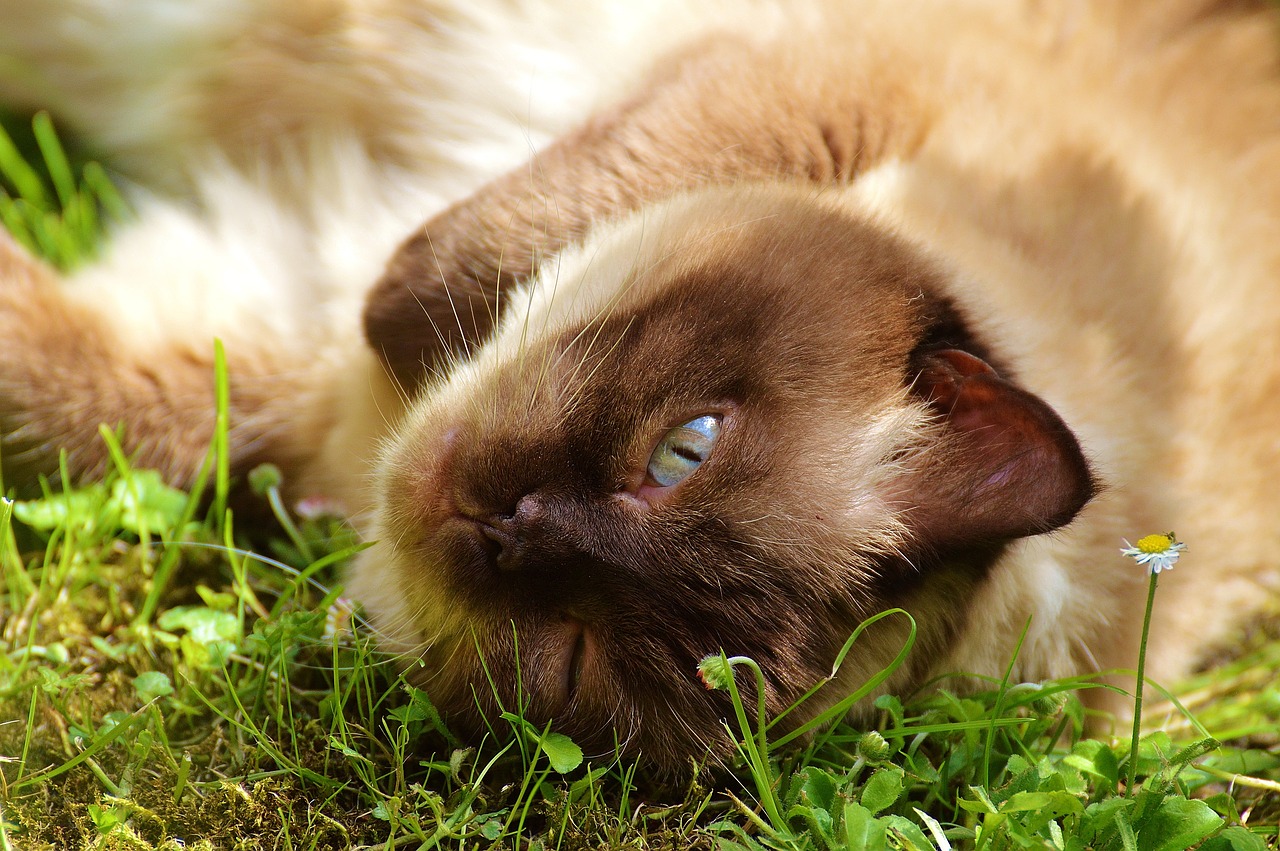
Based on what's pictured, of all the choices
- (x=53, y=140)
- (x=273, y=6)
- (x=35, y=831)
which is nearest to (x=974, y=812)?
(x=35, y=831)

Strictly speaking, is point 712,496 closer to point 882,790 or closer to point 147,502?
point 882,790

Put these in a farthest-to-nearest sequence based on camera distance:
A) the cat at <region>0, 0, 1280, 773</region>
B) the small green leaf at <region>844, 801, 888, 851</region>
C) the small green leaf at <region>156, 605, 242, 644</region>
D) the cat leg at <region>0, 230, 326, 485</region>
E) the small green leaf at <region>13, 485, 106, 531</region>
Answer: the cat leg at <region>0, 230, 326, 485</region> → the small green leaf at <region>13, 485, 106, 531</region> → the small green leaf at <region>156, 605, 242, 644</region> → the cat at <region>0, 0, 1280, 773</region> → the small green leaf at <region>844, 801, 888, 851</region>

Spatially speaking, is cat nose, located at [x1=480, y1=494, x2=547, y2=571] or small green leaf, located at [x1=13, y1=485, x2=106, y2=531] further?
small green leaf, located at [x1=13, y1=485, x2=106, y2=531]

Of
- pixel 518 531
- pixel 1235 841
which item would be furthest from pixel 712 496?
pixel 1235 841

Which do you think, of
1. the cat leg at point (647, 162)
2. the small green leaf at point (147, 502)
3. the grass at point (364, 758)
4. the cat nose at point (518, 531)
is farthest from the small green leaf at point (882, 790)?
the small green leaf at point (147, 502)

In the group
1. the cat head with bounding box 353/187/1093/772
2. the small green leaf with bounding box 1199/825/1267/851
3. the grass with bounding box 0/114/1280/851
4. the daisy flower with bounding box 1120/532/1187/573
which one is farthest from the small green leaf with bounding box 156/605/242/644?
the small green leaf with bounding box 1199/825/1267/851

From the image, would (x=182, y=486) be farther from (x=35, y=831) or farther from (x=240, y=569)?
(x=35, y=831)

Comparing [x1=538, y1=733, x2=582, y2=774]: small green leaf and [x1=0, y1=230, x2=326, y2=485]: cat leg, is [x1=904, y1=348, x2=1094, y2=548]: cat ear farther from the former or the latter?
[x1=0, y1=230, x2=326, y2=485]: cat leg

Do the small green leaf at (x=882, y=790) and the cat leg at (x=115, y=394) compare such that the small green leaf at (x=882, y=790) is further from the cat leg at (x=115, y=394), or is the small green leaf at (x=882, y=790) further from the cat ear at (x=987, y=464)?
the cat leg at (x=115, y=394)
